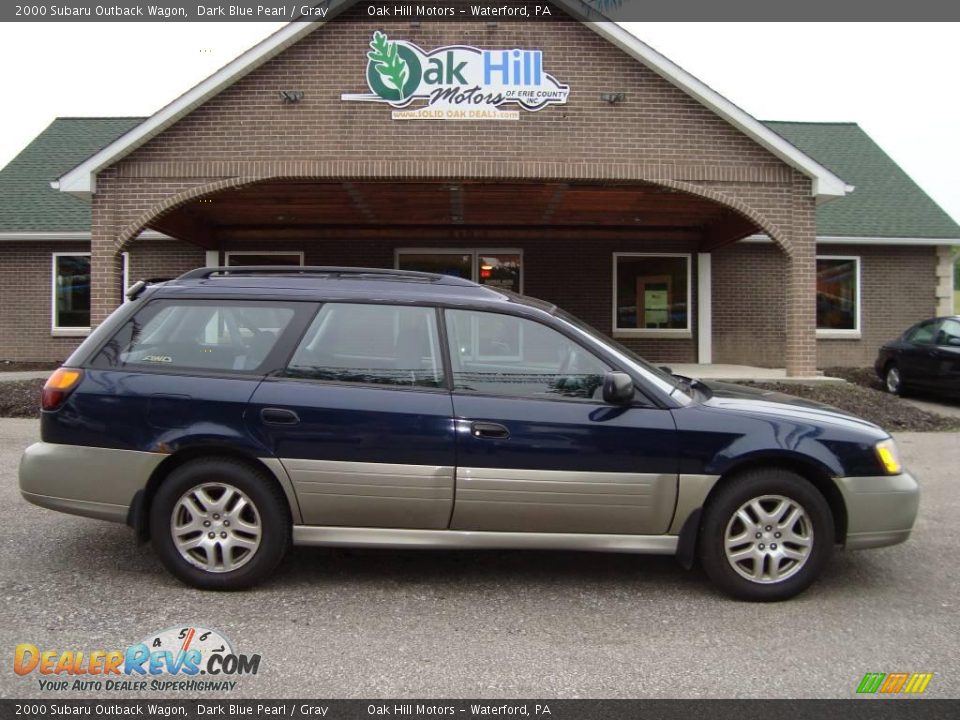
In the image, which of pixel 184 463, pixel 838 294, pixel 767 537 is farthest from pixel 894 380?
pixel 184 463

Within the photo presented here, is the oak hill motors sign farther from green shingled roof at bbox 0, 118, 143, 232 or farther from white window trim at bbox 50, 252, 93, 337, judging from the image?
white window trim at bbox 50, 252, 93, 337

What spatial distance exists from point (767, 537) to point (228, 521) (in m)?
2.86

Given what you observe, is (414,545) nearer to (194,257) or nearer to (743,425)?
(743,425)

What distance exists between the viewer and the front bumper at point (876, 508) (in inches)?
157

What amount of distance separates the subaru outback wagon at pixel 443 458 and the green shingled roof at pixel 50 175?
11881 mm

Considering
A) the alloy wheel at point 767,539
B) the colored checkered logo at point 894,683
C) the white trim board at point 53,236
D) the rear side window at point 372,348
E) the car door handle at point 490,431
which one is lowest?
the colored checkered logo at point 894,683

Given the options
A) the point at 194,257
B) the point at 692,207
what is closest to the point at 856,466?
the point at 692,207

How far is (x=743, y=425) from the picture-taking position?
3959mm

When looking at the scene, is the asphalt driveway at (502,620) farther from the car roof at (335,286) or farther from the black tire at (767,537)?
the car roof at (335,286)

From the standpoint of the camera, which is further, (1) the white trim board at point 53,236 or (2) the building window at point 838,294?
(2) the building window at point 838,294

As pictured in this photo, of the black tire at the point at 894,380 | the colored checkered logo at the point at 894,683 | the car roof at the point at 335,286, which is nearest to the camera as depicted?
the colored checkered logo at the point at 894,683

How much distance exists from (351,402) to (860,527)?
280 cm

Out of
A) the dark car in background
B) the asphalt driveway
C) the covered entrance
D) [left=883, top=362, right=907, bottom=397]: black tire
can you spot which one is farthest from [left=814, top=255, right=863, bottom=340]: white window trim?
the asphalt driveway
